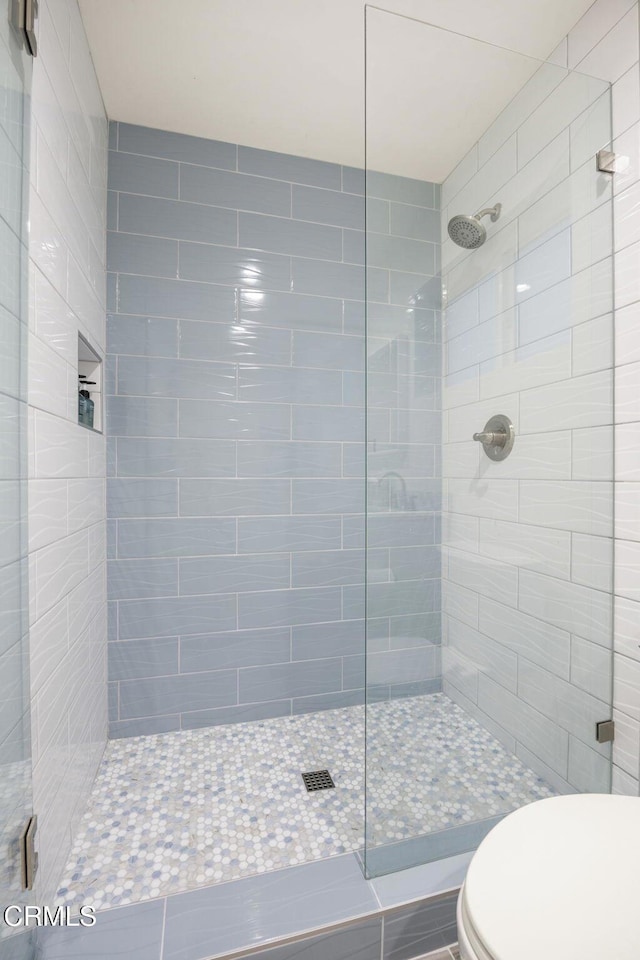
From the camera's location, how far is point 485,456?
1.29 metres

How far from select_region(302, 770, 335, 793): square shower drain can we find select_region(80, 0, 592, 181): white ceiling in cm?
196

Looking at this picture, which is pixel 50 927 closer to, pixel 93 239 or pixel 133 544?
pixel 133 544

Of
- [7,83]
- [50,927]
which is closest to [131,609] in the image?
[50,927]

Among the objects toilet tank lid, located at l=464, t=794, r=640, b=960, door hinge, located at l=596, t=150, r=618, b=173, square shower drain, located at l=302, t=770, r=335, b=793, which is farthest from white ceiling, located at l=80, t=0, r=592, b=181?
square shower drain, located at l=302, t=770, r=335, b=793

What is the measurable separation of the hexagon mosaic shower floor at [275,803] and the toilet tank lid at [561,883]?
15.2 inches

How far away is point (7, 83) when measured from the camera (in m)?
0.81

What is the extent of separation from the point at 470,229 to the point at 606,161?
0.45 meters

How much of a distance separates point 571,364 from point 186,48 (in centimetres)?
167

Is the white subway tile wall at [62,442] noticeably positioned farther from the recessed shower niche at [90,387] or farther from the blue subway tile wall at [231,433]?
the blue subway tile wall at [231,433]

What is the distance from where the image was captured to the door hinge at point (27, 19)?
32.6 inches

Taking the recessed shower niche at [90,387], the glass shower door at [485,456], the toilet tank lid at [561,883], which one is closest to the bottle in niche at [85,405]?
the recessed shower niche at [90,387]

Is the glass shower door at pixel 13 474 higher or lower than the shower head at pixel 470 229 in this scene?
lower

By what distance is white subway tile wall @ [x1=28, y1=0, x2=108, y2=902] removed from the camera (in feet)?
3.27

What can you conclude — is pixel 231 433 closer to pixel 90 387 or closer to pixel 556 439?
pixel 90 387
